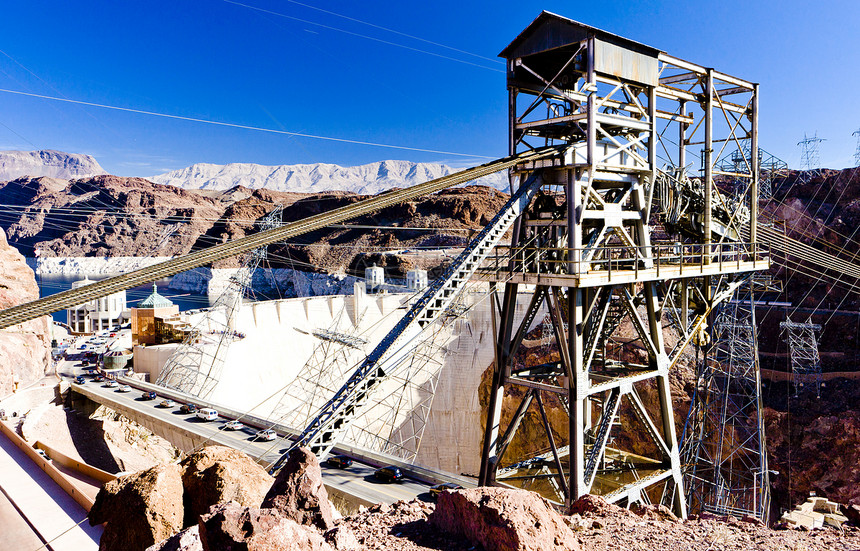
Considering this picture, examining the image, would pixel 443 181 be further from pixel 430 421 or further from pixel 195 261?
pixel 430 421

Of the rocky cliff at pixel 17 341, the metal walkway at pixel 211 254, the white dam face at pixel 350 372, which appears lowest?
the white dam face at pixel 350 372

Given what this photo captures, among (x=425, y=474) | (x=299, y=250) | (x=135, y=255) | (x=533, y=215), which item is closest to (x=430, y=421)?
(x=425, y=474)

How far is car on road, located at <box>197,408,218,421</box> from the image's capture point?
95.1ft

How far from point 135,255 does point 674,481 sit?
193 m

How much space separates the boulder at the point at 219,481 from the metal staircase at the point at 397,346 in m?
0.88

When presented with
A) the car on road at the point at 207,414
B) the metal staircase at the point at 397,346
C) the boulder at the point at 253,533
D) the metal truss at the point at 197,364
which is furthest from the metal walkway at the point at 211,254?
the metal truss at the point at 197,364

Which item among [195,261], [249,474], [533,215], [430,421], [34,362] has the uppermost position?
[533,215]

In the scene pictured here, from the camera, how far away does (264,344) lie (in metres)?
49.4

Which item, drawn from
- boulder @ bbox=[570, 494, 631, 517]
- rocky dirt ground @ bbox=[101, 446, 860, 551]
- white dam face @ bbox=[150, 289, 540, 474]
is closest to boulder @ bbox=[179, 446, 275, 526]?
rocky dirt ground @ bbox=[101, 446, 860, 551]

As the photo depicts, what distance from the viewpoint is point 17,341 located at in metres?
36.2

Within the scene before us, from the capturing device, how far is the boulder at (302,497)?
215 inches

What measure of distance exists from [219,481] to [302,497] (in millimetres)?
1961

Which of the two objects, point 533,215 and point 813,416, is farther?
point 813,416

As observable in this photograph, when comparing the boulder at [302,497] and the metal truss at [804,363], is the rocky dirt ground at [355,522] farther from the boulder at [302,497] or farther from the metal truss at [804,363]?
the metal truss at [804,363]
